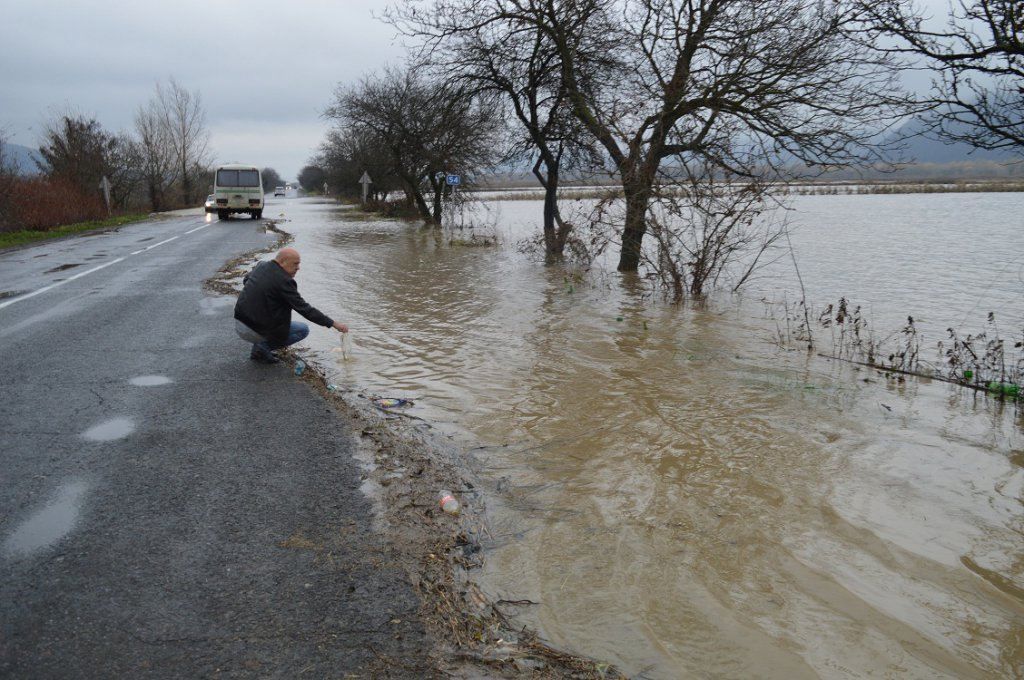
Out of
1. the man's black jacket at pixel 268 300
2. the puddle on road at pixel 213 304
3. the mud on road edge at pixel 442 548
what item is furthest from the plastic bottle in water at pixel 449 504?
the puddle on road at pixel 213 304

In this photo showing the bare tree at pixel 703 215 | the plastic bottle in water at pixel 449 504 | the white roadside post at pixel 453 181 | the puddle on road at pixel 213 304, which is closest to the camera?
the plastic bottle in water at pixel 449 504

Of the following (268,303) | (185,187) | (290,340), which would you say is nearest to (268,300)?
(268,303)

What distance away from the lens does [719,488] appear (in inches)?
202

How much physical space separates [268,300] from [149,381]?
1.49 meters

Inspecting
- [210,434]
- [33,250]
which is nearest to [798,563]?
[210,434]

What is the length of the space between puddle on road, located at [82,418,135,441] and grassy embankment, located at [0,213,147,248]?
784 inches

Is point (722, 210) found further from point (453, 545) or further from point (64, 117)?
point (64, 117)

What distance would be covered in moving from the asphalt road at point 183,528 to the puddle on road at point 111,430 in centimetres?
2

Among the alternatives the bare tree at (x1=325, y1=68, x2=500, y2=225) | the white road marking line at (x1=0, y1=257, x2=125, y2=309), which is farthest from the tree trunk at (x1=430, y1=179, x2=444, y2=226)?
the white road marking line at (x1=0, y1=257, x2=125, y2=309)

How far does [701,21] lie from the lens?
13594 millimetres

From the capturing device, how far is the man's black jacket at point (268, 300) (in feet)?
25.6

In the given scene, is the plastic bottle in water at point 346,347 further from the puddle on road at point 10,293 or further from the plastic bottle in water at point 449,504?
the puddle on road at point 10,293

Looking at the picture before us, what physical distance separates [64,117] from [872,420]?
4330cm

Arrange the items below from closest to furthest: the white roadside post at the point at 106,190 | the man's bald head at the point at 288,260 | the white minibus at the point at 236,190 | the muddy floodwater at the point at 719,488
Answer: the muddy floodwater at the point at 719,488 < the man's bald head at the point at 288,260 < the white roadside post at the point at 106,190 < the white minibus at the point at 236,190
